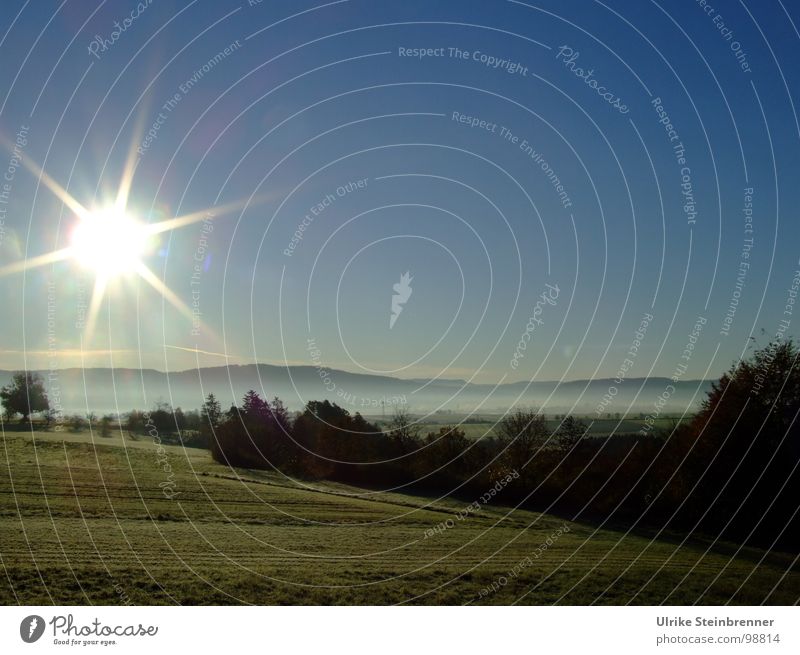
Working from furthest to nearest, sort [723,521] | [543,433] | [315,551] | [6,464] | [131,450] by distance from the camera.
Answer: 1. [543,433]
2. [131,450]
3. [6,464]
4. [723,521]
5. [315,551]

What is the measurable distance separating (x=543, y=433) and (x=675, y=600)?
73.1ft

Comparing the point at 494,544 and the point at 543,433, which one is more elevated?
the point at 543,433

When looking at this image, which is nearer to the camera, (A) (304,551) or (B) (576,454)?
(A) (304,551)

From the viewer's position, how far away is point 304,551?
24656 mm

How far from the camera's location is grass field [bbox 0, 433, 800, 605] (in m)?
19.8

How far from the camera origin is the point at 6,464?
3497 cm

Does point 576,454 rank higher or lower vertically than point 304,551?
higher

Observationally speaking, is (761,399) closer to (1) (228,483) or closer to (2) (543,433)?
(2) (543,433)

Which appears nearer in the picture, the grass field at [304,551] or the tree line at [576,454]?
the grass field at [304,551]

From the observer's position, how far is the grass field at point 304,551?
65.0ft

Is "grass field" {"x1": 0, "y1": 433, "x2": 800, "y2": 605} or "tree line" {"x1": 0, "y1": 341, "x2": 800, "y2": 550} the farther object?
"tree line" {"x1": 0, "y1": 341, "x2": 800, "y2": 550}

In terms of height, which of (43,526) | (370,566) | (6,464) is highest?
(6,464)

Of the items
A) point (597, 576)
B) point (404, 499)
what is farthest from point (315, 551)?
point (404, 499)

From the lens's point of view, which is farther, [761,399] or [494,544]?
[761,399]
